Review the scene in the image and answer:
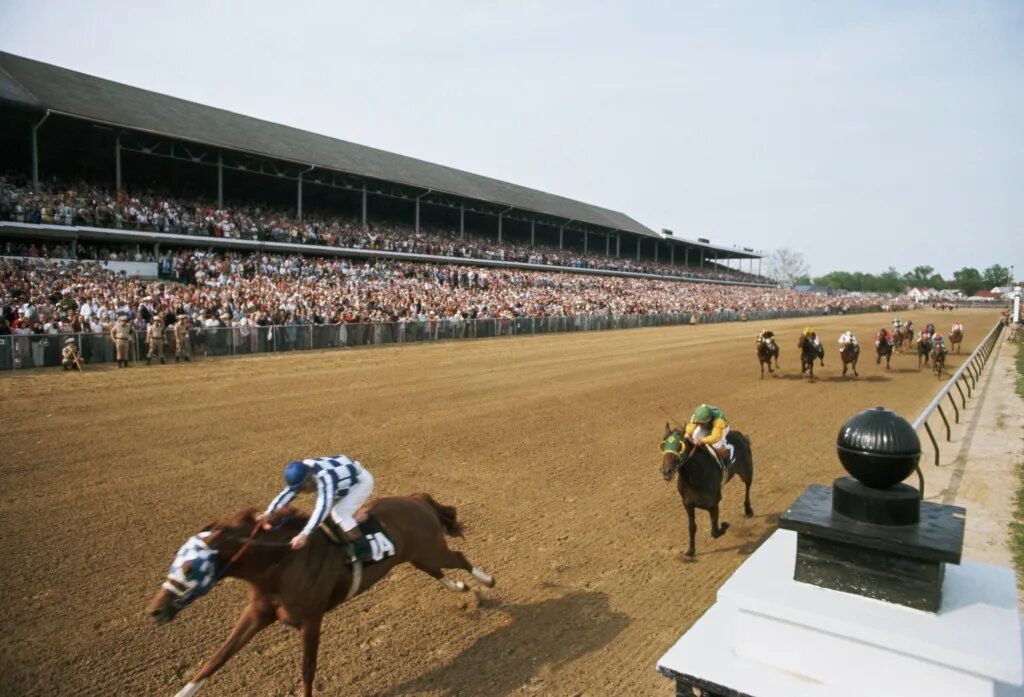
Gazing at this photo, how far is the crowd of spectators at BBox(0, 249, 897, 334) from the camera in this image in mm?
17625

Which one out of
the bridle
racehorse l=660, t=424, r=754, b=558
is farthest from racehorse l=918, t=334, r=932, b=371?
the bridle

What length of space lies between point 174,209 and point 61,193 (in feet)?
13.8

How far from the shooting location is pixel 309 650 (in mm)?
3943

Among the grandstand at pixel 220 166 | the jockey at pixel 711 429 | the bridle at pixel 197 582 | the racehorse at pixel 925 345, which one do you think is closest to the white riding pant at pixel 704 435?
the jockey at pixel 711 429

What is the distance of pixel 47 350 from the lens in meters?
15.5

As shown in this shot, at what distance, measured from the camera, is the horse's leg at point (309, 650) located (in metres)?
3.94

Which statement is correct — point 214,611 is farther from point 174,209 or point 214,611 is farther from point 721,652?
point 174,209

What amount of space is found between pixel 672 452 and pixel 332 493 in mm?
3388

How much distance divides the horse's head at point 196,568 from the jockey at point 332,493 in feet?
0.81

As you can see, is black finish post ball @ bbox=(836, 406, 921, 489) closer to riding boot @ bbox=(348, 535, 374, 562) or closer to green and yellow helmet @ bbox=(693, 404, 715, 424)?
riding boot @ bbox=(348, 535, 374, 562)

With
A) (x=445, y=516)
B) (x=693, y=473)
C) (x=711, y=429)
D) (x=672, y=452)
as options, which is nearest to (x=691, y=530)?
(x=693, y=473)

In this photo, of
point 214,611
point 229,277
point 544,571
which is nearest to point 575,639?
point 544,571

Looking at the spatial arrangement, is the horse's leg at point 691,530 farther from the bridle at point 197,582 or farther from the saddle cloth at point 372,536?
the bridle at point 197,582

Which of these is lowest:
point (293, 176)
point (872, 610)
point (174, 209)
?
point (872, 610)
